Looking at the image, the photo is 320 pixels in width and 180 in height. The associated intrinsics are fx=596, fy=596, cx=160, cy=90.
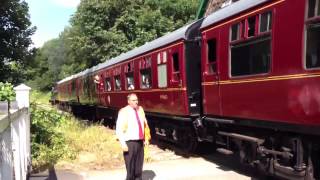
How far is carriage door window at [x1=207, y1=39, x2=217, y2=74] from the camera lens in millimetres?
12296

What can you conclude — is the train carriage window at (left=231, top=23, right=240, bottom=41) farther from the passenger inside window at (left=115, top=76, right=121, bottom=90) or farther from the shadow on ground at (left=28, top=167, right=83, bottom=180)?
the passenger inside window at (left=115, top=76, right=121, bottom=90)

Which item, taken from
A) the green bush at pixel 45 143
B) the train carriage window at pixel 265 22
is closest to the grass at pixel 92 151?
the green bush at pixel 45 143

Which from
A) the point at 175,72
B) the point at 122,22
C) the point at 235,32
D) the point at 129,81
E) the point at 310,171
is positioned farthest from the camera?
the point at 122,22

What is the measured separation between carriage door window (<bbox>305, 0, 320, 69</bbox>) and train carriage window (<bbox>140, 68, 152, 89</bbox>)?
30.2ft

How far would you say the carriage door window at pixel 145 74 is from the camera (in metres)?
17.5

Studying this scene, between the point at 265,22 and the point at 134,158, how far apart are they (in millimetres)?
3208

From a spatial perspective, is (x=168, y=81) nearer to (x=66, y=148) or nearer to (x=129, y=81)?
(x=66, y=148)

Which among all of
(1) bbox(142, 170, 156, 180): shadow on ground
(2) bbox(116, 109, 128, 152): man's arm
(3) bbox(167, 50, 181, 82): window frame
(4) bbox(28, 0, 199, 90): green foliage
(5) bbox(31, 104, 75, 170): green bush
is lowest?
(1) bbox(142, 170, 156, 180): shadow on ground

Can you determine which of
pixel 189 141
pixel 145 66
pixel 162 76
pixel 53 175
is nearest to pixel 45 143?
pixel 53 175

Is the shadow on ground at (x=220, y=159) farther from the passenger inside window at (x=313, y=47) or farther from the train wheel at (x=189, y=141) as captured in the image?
the passenger inside window at (x=313, y=47)

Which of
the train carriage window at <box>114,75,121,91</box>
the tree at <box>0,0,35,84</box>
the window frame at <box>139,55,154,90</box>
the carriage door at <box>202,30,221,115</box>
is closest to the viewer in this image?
the carriage door at <box>202,30,221,115</box>

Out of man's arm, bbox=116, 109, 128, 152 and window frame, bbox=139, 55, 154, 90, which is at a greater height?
window frame, bbox=139, 55, 154, 90

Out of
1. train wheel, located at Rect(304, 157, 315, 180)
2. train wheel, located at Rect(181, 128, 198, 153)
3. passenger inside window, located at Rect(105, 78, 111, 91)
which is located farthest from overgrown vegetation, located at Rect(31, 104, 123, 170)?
passenger inside window, located at Rect(105, 78, 111, 91)

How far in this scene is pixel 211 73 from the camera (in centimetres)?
1242
